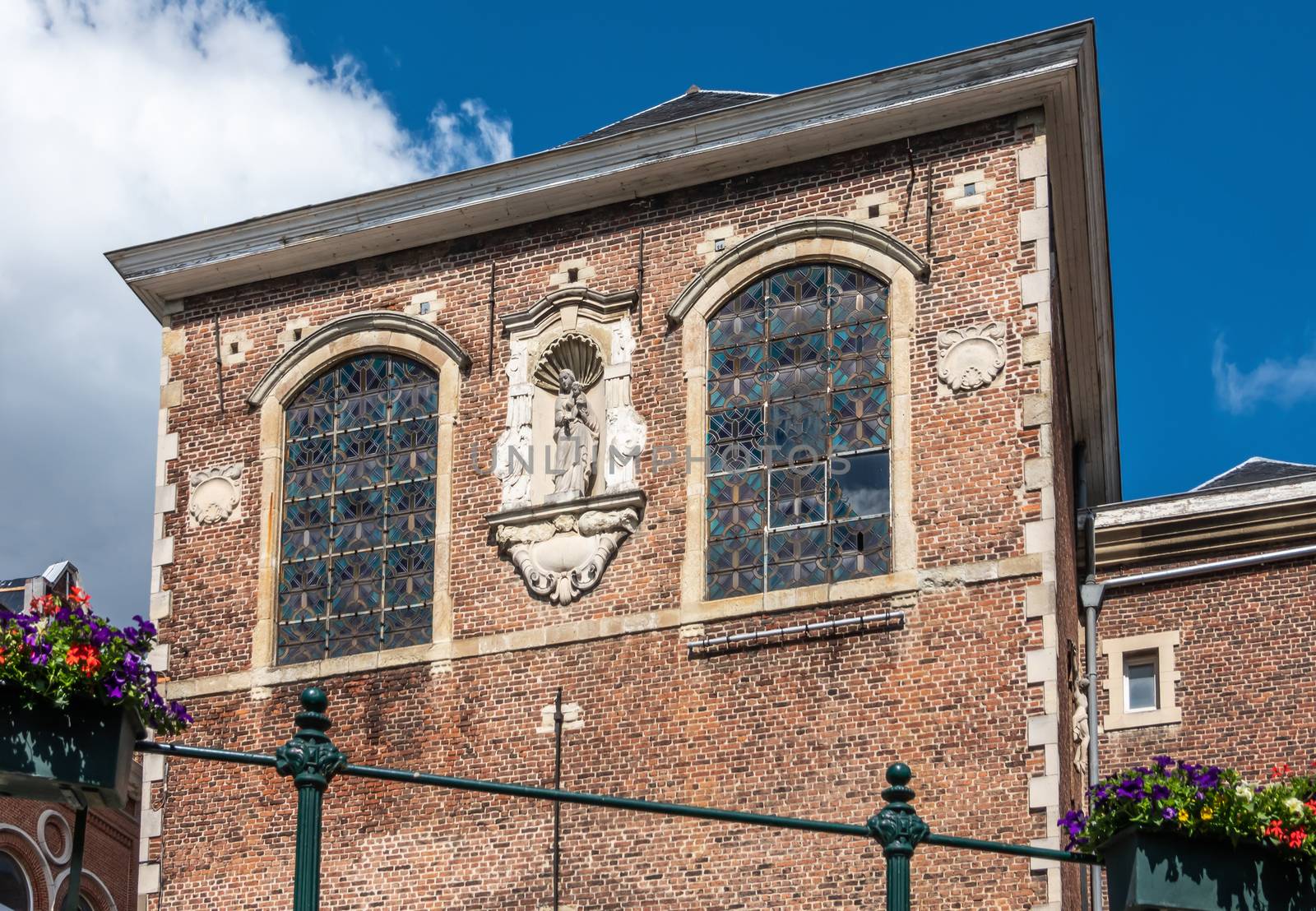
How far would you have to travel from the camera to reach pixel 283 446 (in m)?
20.1

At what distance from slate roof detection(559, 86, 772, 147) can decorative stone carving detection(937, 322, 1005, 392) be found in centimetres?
400

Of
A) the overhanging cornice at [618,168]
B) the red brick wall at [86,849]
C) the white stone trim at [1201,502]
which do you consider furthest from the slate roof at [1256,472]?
the red brick wall at [86,849]

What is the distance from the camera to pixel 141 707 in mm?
8727

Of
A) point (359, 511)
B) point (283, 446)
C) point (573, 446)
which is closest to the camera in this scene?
point (573, 446)

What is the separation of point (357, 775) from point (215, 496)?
12.5 m

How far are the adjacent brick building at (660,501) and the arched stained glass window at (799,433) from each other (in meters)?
0.03

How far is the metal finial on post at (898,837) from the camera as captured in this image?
822 cm

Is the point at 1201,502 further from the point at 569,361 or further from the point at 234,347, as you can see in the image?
the point at 234,347

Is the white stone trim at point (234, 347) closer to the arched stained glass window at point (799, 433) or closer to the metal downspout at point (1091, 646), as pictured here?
the arched stained glass window at point (799, 433)

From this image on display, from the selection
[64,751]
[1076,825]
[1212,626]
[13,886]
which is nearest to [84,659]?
[64,751]

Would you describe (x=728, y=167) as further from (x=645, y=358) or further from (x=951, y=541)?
(x=951, y=541)

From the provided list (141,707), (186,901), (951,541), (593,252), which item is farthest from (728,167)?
(141,707)

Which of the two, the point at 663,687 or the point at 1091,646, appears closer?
the point at 663,687

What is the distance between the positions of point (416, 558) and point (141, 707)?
34.2 feet
